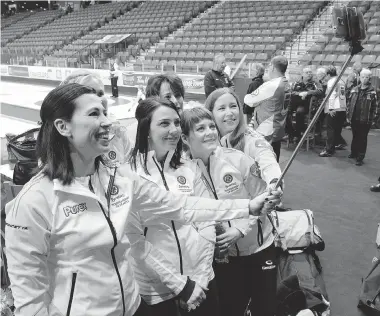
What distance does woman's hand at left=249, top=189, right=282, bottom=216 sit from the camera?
1556 millimetres

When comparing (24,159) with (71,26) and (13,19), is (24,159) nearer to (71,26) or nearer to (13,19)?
(71,26)

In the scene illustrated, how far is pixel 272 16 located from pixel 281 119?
1135 cm

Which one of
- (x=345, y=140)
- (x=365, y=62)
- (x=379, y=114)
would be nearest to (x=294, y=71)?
(x=365, y=62)

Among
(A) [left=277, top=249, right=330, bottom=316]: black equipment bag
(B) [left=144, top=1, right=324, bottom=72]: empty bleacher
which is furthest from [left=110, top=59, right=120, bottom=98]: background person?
(A) [left=277, top=249, right=330, bottom=316]: black equipment bag

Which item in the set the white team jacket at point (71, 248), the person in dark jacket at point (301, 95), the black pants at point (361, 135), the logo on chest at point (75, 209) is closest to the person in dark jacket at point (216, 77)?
the person in dark jacket at point (301, 95)

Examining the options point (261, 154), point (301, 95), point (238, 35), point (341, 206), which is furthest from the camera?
point (238, 35)

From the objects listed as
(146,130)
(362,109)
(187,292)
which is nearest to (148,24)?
(362,109)

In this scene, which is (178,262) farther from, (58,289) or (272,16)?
(272,16)

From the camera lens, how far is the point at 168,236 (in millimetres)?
1505

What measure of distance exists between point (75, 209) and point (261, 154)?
1150mm

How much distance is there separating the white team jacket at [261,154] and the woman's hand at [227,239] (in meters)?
0.32

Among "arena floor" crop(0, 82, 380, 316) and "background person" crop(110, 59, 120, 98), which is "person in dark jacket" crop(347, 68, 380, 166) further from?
"background person" crop(110, 59, 120, 98)

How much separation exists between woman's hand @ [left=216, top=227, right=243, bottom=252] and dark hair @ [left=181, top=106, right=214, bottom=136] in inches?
21.0

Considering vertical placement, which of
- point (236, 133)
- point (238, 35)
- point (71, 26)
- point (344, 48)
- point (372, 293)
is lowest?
point (372, 293)
